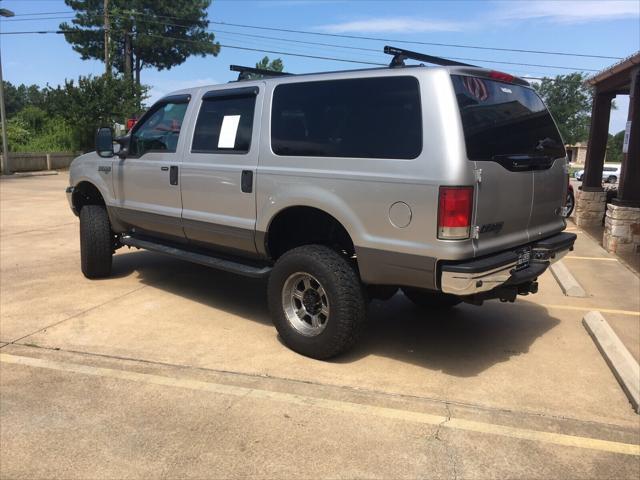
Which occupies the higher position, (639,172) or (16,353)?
(639,172)

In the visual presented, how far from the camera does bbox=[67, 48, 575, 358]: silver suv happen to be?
352 cm

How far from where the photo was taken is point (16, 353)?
4.35 metres

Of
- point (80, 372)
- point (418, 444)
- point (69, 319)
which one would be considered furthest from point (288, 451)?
point (69, 319)

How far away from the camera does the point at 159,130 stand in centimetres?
560

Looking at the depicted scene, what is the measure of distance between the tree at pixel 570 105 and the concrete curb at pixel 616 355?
290ft

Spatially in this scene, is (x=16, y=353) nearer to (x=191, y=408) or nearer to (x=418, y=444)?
(x=191, y=408)

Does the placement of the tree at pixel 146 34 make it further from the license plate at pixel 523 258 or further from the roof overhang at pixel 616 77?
the license plate at pixel 523 258

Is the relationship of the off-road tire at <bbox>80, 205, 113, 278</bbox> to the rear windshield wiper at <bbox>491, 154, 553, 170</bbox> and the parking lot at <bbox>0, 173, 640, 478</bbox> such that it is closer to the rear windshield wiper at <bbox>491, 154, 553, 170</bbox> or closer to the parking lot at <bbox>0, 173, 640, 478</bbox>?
the parking lot at <bbox>0, 173, 640, 478</bbox>

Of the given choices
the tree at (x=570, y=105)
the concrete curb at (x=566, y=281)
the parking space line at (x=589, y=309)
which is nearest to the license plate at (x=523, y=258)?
the parking space line at (x=589, y=309)

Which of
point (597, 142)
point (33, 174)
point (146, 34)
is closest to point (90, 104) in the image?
point (33, 174)

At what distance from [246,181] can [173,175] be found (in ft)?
3.50

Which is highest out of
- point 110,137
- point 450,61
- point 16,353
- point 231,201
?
point 450,61

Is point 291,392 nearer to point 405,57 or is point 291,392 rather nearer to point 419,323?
point 419,323

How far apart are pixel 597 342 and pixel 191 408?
350 centimetres
